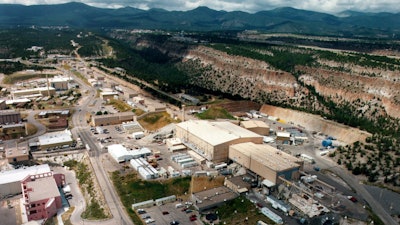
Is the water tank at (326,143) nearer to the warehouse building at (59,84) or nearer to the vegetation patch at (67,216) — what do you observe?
the vegetation patch at (67,216)

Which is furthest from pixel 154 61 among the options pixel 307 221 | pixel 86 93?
pixel 307 221

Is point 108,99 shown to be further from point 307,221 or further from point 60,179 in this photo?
point 307,221

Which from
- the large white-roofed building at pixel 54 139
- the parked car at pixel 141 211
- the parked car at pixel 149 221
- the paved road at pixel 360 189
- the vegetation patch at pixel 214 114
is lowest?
the parked car at pixel 149 221

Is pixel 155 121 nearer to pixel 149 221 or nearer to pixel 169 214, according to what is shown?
pixel 169 214

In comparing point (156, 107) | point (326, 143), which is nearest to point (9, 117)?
point (156, 107)

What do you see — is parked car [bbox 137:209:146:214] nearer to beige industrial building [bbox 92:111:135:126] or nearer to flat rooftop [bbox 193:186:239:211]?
flat rooftop [bbox 193:186:239:211]

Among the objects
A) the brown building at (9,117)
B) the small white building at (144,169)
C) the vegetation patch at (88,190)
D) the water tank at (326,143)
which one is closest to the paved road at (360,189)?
the water tank at (326,143)
